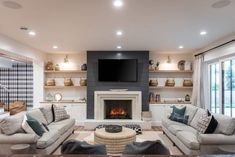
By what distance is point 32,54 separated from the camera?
21.5ft

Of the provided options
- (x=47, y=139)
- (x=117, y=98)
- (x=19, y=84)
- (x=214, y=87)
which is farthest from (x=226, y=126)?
(x=19, y=84)

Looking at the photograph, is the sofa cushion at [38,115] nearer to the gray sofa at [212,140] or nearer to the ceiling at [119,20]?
the ceiling at [119,20]

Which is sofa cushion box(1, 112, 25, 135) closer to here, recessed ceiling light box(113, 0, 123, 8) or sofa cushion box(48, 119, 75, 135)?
sofa cushion box(48, 119, 75, 135)

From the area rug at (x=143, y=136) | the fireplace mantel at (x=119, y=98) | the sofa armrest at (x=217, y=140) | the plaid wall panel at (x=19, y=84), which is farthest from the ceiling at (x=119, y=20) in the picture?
the plaid wall panel at (x=19, y=84)

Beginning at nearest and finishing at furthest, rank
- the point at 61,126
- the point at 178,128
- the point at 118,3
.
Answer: the point at 118,3 → the point at 178,128 → the point at 61,126

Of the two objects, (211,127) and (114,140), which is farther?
(114,140)

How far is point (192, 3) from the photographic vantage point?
9.81 feet

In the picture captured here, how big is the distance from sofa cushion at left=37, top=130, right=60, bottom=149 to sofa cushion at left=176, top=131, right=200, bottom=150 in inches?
102

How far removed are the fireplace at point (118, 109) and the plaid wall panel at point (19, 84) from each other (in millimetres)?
4648

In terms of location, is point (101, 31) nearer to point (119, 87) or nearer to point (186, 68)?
point (119, 87)

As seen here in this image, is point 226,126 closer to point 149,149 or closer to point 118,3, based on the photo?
point 149,149

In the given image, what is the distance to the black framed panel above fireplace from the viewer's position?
7.29 m

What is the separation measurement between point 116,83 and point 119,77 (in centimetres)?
26

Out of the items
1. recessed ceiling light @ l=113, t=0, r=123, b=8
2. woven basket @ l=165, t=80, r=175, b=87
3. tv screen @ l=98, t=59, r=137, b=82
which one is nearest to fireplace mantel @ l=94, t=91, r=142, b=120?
tv screen @ l=98, t=59, r=137, b=82
